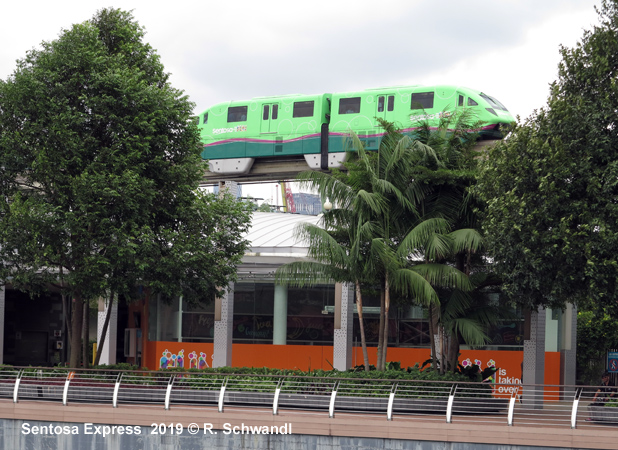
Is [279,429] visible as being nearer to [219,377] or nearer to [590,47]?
[219,377]

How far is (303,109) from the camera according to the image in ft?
119

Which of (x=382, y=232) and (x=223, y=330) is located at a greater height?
(x=382, y=232)

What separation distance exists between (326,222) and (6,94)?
32.6 ft

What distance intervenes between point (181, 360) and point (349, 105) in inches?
548

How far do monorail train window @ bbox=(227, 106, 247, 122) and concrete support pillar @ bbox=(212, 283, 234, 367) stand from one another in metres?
11.6

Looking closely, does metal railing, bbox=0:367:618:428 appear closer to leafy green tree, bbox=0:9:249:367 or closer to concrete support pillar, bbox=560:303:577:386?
leafy green tree, bbox=0:9:249:367

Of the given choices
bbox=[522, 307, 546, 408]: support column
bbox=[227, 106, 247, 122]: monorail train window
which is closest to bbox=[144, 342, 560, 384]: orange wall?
bbox=[522, 307, 546, 408]: support column

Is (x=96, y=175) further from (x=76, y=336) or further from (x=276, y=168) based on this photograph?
(x=276, y=168)

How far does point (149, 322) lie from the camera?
32312 mm

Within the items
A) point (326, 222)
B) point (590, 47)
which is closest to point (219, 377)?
point (326, 222)

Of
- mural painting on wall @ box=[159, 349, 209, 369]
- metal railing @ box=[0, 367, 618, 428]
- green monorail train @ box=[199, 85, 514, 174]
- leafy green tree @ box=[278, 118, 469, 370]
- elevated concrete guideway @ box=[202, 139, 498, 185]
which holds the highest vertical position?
green monorail train @ box=[199, 85, 514, 174]

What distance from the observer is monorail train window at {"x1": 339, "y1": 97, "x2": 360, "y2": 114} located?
3488cm

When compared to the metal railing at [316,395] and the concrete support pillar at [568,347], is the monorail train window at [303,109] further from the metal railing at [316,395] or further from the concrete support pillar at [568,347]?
the metal railing at [316,395]

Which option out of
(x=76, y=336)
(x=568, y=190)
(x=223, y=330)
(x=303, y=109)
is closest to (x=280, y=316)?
(x=223, y=330)
